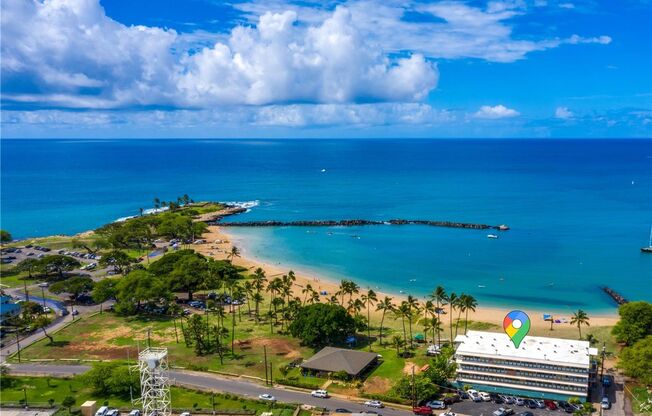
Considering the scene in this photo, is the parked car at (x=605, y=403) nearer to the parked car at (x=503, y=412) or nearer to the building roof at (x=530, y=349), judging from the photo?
the building roof at (x=530, y=349)

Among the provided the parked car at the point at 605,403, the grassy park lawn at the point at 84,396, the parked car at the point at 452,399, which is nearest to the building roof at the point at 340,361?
the grassy park lawn at the point at 84,396

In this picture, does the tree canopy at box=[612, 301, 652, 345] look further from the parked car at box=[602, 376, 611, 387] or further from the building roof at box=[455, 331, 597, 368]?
the building roof at box=[455, 331, 597, 368]

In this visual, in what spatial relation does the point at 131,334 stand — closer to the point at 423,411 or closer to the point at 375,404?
the point at 375,404

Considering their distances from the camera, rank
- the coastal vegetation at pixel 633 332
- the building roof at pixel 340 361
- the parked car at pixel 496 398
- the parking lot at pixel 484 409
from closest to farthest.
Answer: the parking lot at pixel 484 409
the parked car at pixel 496 398
the coastal vegetation at pixel 633 332
the building roof at pixel 340 361

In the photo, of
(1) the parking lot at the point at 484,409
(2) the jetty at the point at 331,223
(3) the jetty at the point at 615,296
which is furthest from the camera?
(2) the jetty at the point at 331,223

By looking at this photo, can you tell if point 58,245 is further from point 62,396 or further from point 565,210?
point 565,210

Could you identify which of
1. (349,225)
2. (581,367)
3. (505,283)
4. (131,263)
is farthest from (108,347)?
(349,225)
